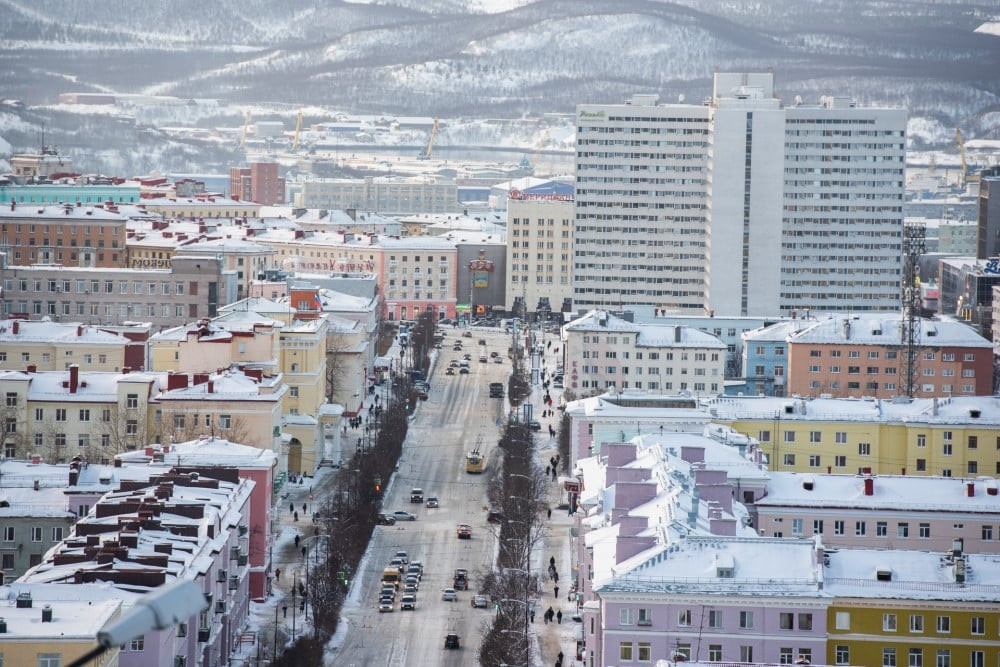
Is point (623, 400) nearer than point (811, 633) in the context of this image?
No

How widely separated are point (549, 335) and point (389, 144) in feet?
348

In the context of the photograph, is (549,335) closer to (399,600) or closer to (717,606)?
(399,600)

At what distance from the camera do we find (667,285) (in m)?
72.0

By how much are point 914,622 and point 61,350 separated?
23.1 m

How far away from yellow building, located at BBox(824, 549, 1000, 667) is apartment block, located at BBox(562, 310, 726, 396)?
2544cm

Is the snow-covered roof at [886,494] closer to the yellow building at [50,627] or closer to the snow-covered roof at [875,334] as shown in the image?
the yellow building at [50,627]

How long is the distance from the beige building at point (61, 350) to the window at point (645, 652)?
70.0 ft

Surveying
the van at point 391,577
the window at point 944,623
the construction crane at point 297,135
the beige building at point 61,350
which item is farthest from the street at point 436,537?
the construction crane at point 297,135

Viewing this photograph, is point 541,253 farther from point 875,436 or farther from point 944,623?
point 944,623

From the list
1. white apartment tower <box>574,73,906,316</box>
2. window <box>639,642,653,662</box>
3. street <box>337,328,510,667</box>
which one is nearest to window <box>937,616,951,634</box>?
window <box>639,642,653,662</box>

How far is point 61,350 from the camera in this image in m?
44.1

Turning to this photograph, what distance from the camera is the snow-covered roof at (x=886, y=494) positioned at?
3133cm

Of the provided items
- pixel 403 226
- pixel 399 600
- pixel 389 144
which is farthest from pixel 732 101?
pixel 389 144

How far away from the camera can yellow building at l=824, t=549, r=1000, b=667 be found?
24500 mm
